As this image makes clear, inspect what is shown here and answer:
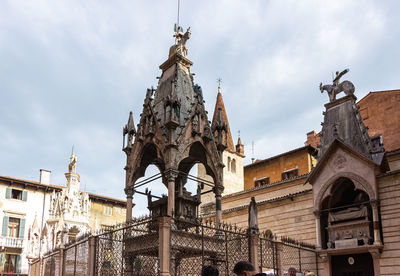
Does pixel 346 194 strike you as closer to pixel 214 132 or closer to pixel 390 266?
pixel 390 266

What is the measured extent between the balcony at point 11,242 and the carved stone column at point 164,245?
3411 cm

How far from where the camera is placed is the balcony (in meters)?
38.5

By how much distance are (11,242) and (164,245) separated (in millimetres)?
34615

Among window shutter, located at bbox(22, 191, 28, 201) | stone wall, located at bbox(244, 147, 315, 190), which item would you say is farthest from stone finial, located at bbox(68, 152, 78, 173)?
stone wall, located at bbox(244, 147, 315, 190)

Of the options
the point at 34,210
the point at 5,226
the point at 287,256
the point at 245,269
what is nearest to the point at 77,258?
the point at 287,256

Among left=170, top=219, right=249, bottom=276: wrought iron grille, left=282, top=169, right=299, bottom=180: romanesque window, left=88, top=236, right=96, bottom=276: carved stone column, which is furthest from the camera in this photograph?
left=282, top=169, right=299, bottom=180: romanesque window

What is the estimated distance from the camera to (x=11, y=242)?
3903cm

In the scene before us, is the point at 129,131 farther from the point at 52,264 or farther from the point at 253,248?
the point at 253,248

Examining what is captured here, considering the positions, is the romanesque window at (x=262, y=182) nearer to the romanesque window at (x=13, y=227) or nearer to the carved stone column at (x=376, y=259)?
the carved stone column at (x=376, y=259)

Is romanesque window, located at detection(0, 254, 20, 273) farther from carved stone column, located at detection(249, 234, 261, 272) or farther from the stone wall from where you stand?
carved stone column, located at detection(249, 234, 261, 272)

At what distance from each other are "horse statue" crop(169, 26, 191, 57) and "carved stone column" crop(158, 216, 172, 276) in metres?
7.26

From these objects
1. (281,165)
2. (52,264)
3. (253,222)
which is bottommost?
(52,264)

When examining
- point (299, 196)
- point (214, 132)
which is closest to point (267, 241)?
point (214, 132)

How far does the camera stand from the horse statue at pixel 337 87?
19578 mm
